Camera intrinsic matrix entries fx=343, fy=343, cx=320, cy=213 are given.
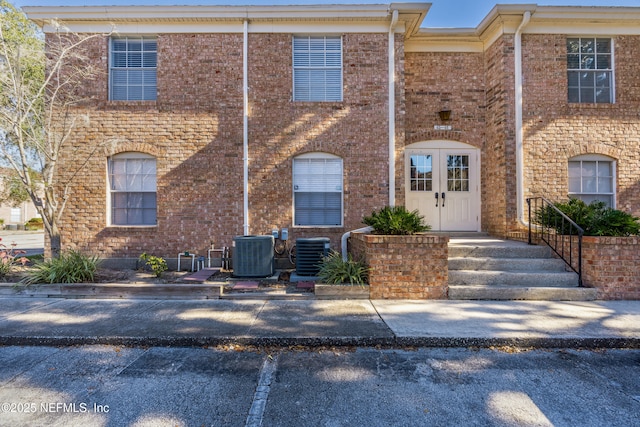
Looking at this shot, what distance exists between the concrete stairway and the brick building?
172 centimetres

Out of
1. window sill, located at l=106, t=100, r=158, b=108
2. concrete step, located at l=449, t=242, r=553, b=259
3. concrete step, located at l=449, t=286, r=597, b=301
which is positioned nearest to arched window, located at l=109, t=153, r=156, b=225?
window sill, located at l=106, t=100, r=158, b=108

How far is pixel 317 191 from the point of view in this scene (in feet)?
27.1

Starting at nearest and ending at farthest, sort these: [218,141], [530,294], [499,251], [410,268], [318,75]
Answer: [530,294] → [410,268] → [499,251] → [218,141] → [318,75]

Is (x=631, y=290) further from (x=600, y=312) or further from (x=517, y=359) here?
(x=517, y=359)

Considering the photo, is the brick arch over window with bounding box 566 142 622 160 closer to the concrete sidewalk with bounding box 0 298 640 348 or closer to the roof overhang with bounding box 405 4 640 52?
the roof overhang with bounding box 405 4 640 52

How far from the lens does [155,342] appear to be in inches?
157

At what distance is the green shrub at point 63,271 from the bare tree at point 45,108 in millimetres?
633

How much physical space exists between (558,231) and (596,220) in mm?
667

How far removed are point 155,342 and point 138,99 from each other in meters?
6.55

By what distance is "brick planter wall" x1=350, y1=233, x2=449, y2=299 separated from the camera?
5832 millimetres

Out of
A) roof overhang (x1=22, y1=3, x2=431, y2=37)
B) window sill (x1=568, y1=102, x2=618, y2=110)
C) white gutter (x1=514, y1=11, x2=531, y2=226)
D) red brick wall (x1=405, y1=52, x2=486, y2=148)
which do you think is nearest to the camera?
roof overhang (x1=22, y1=3, x2=431, y2=37)

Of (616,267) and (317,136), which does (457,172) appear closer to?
(317,136)

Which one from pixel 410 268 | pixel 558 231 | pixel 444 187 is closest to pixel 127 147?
pixel 410 268

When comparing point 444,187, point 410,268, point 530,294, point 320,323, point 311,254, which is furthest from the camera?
point 444,187
